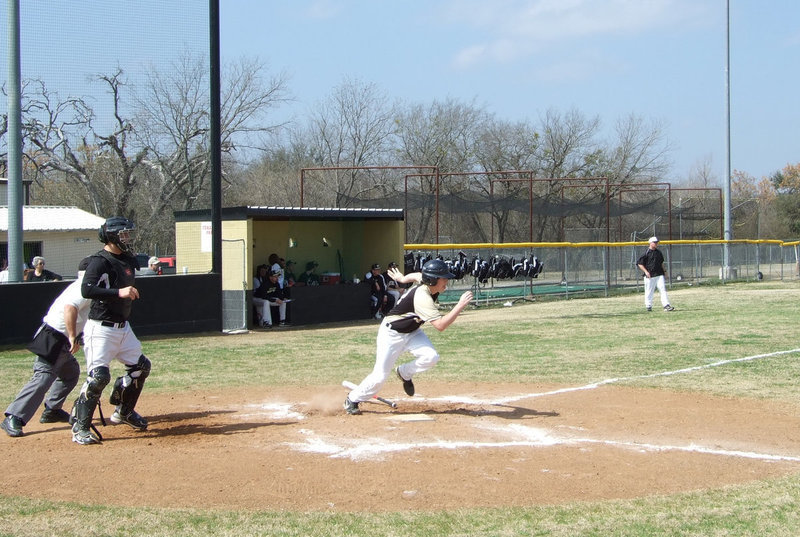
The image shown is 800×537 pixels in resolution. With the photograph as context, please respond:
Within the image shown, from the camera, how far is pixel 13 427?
25.1 ft

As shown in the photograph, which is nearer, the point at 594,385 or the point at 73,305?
the point at 73,305

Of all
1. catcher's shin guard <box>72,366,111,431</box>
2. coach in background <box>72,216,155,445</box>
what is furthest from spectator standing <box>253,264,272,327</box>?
catcher's shin guard <box>72,366,111,431</box>

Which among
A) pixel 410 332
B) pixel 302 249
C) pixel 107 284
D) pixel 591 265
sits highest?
pixel 302 249

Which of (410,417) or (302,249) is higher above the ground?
(302,249)

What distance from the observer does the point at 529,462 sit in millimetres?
6680

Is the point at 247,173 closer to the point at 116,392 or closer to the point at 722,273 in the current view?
the point at 722,273

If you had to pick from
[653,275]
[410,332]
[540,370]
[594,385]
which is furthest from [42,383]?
[653,275]

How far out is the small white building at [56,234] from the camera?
17797mm

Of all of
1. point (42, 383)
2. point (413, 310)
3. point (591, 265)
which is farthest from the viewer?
point (591, 265)

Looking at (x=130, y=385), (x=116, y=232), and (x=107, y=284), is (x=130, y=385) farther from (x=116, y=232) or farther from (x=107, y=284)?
(x=116, y=232)

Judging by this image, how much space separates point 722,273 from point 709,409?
1059 inches

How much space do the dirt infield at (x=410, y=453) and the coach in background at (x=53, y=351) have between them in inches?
9.9

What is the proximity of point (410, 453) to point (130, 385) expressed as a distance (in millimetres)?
2871

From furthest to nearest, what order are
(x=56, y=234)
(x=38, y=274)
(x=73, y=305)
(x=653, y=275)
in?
(x=653, y=275) < (x=56, y=234) < (x=38, y=274) < (x=73, y=305)
